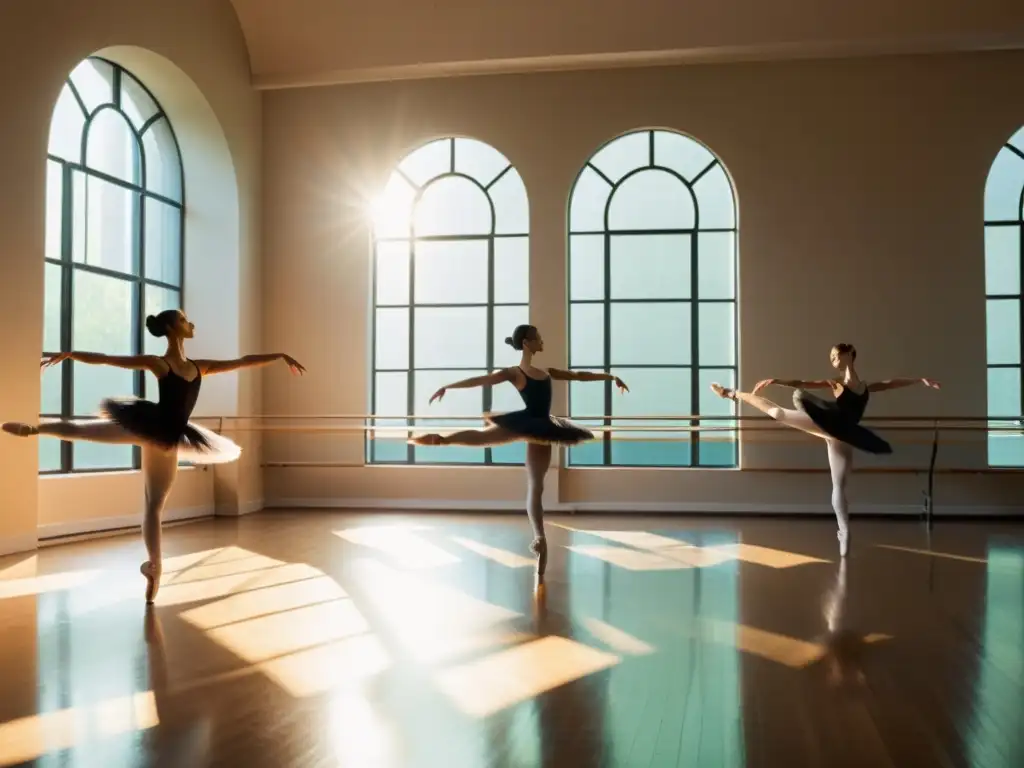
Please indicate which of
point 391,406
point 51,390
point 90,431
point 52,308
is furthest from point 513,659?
point 391,406

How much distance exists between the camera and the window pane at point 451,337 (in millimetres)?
9367

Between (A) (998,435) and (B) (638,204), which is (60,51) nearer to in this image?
(B) (638,204)

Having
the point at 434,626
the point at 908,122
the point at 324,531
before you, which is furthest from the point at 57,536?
the point at 908,122

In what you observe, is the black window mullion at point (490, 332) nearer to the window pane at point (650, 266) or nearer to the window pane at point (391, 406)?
the window pane at point (391, 406)

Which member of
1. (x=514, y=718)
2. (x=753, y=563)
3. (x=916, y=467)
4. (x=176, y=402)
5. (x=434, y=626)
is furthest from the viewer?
(x=916, y=467)

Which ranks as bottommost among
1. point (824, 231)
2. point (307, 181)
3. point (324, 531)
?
point (324, 531)

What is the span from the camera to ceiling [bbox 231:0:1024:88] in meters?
8.24

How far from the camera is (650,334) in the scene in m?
9.14

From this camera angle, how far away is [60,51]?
6.46 m

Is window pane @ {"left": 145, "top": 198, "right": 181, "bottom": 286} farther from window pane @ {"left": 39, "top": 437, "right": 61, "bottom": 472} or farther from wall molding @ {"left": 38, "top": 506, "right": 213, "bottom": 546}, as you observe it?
wall molding @ {"left": 38, "top": 506, "right": 213, "bottom": 546}

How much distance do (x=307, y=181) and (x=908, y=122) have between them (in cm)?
594

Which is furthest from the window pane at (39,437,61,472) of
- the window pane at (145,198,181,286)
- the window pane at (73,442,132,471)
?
the window pane at (145,198,181,286)

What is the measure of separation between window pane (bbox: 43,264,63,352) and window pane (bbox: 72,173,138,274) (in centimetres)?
33

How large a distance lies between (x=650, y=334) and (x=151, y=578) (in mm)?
5903
